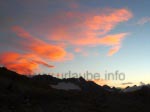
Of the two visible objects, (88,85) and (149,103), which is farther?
(88,85)

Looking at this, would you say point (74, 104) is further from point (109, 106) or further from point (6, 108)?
point (6, 108)

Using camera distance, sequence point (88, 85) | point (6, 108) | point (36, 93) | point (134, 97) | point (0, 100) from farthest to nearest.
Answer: point (88, 85), point (134, 97), point (36, 93), point (0, 100), point (6, 108)

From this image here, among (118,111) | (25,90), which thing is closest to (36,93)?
(25,90)

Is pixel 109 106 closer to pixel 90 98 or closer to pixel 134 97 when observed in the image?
pixel 90 98

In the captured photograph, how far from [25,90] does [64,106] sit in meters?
7.38

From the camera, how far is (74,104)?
106 feet

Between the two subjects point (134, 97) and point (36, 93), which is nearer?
point (36, 93)

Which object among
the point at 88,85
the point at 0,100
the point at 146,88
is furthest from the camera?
the point at 88,85

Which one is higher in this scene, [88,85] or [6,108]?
[88,85]

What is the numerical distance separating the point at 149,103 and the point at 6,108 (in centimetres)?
2087

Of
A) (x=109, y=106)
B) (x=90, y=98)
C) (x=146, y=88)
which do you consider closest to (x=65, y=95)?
(x=90, y=98)

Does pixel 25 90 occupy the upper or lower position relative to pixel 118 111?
upper

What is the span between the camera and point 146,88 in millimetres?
45906

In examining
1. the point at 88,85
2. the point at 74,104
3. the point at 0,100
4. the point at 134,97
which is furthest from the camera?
the point at 88,85
